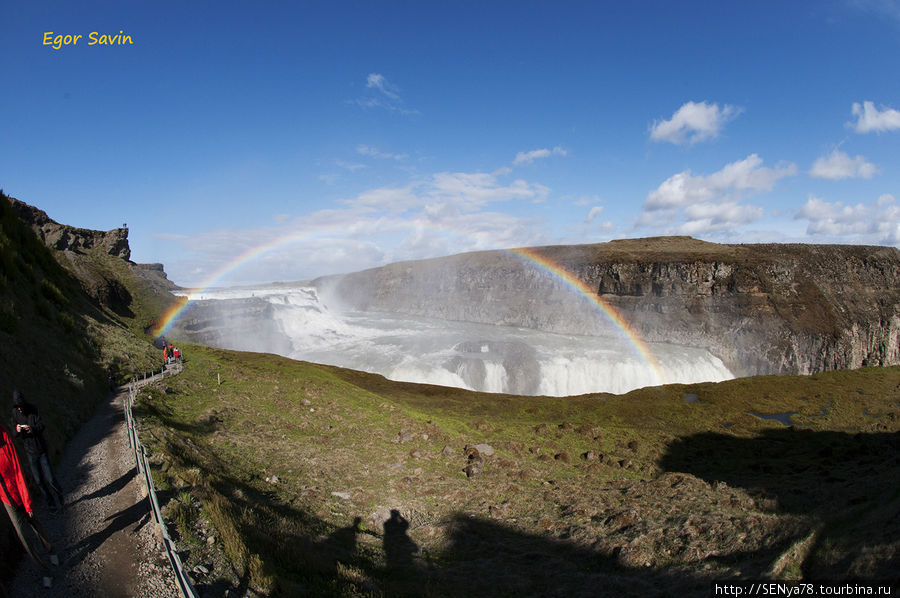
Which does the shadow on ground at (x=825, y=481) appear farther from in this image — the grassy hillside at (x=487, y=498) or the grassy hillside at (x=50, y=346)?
the grassy hillside at (x=50, y=346)

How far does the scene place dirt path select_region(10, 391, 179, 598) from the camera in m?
5.72

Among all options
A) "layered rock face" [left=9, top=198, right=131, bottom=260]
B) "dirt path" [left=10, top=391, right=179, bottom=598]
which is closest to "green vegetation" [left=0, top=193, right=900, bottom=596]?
"dirt path" [left=10, top=391, right=179, bottom=598]

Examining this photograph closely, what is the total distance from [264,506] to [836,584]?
39.5ft

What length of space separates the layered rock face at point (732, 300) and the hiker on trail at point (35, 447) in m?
79.7

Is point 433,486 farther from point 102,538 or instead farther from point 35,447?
point 35,447

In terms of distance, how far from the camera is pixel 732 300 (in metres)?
70.2

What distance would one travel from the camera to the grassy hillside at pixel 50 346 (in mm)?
11430

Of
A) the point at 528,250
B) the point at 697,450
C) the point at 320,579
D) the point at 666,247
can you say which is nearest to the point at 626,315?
the point at 666,247

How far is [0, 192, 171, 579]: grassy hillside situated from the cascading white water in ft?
114

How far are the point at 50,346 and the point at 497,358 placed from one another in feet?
158

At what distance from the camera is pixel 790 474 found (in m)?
21.4

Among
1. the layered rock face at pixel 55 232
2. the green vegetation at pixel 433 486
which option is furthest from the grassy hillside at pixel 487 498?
the layered rock face at pixel 55 232

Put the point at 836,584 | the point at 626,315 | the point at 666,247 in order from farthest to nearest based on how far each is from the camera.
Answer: the point at 666,247
the point at 626,315
the point at 836,584

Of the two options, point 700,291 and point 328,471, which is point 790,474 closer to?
point 328,471
